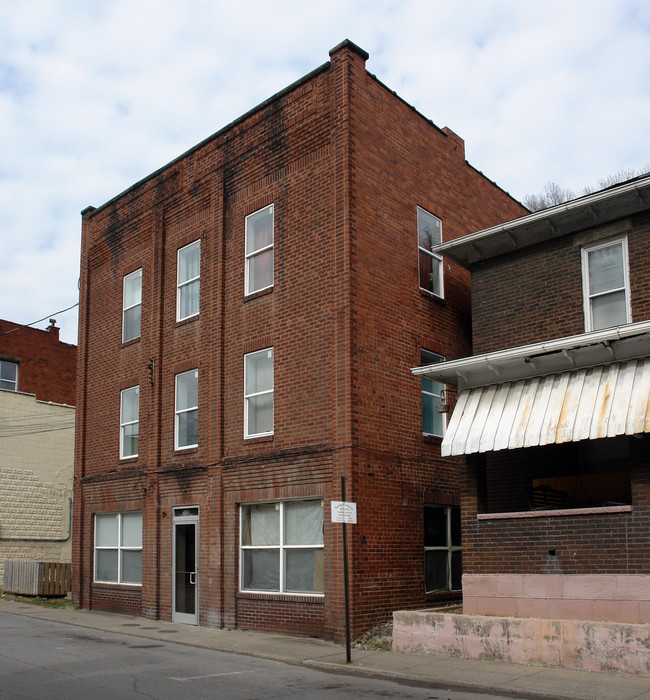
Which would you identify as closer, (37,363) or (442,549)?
(442,549)

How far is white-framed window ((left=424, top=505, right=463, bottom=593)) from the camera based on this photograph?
1756 cm

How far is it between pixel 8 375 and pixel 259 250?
2120 centimetres

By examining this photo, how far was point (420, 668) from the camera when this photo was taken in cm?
1271

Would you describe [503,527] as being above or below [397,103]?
below

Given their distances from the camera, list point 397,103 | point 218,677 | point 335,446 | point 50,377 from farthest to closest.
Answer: point 50,377 < point 397,103 < point 335,446 < point 218,677

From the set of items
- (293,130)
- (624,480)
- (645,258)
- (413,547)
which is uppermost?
(293,130)

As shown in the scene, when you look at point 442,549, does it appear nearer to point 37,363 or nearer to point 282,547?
point 282,547

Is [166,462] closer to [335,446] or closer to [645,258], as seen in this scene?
[335,446]

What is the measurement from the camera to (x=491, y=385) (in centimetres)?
1494

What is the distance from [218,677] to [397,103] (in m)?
12.8

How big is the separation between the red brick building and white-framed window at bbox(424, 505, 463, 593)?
23451 millimetres

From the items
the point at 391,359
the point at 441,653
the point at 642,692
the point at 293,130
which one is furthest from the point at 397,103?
the point at 642,692

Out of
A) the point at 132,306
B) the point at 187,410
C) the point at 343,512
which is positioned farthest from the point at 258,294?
the point at 343,512

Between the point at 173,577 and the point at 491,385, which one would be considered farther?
the point at 173,577
